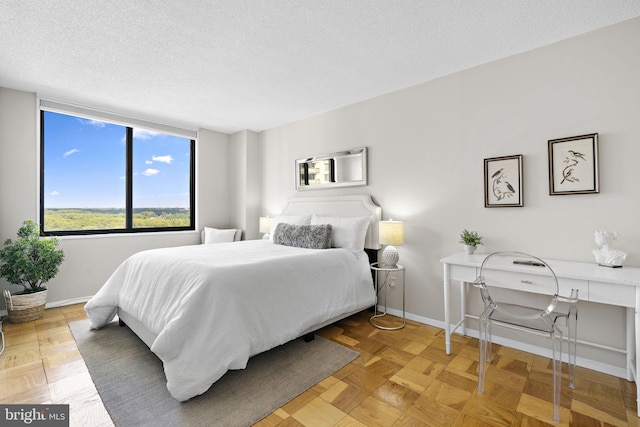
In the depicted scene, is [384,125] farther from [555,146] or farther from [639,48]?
[639,48]

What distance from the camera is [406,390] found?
1.87 meters

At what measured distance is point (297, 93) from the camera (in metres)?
3.29

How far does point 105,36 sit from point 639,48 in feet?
12.6

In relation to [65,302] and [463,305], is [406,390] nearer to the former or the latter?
[463,305]

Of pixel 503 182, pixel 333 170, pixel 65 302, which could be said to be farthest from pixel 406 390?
pixel 65 302

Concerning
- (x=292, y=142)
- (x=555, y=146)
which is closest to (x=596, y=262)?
(x=555, y=146)

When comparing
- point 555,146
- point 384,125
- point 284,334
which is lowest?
point 284,334

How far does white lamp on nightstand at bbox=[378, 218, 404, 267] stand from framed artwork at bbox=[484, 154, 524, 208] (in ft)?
→ 2.62

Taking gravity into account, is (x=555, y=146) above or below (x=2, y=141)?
below

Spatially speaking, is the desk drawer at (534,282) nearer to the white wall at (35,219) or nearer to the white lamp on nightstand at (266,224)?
the white lamp on nightstand at (266,224)

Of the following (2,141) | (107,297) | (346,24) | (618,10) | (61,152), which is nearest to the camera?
(618,10)

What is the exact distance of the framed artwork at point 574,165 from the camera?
2123mm

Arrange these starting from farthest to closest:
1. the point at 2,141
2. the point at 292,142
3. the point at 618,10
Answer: the point at 292,142 < the point at 2,141 < the point at 618,10

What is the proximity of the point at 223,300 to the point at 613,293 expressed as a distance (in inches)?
92.6
